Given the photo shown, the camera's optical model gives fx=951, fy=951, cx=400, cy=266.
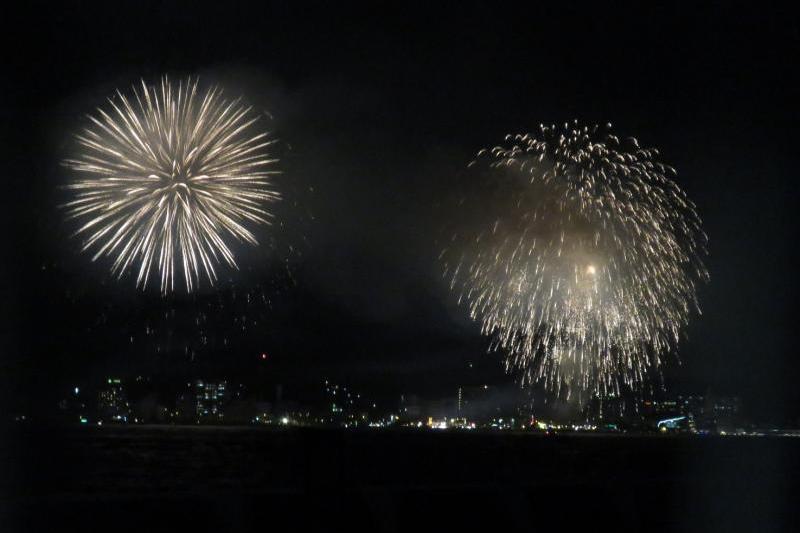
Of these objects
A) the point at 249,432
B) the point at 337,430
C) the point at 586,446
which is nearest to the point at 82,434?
the point at 249,432

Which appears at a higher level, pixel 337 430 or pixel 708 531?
pixel 337 430

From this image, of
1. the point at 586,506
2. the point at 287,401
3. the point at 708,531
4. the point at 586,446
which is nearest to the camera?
the point at 586,506

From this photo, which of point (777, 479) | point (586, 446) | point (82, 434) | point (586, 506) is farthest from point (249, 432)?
point (586, 506)

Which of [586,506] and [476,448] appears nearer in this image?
[586,506]

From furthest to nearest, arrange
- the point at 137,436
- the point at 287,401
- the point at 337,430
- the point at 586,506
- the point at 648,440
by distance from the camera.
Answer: the point at 287,401 → the point at 137,436 → the point at 648,440 → the point at 586,506 → the point at 337,430

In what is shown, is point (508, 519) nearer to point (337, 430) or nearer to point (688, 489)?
point (337, 430)

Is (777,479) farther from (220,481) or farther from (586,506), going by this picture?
(220,481)
